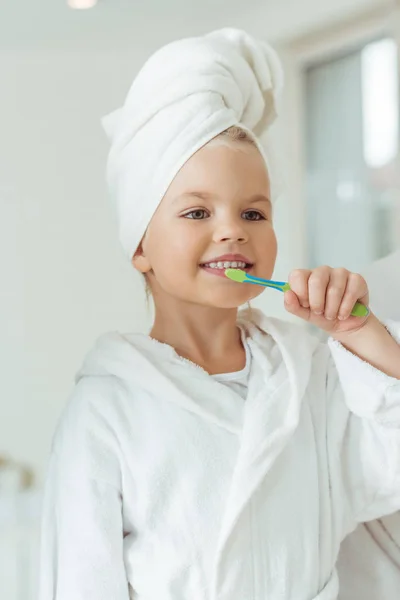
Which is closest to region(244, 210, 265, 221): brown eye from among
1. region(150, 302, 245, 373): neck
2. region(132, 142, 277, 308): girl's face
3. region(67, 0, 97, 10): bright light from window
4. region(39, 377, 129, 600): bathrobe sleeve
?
region(132, 142, 277, 308): girl's face

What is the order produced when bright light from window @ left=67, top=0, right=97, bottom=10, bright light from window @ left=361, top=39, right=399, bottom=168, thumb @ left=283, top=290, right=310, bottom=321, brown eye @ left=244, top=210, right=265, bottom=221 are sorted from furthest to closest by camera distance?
bright light from window @ left=361, top=39, right=399, bottom=168 < bright light from window @ left=67, top=0, right=97, bottom=10 < brown eye @ left=244, top=210, right=265, bottom=221 < thumb @ left=283, top=290, right=310, bottom=321

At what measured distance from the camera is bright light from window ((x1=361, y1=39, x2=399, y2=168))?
5.07 feet

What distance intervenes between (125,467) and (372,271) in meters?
0.39

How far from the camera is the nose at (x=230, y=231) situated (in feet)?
2.53

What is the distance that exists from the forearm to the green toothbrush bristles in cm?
11

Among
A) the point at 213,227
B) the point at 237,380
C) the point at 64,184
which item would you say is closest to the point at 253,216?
the point at 213,227

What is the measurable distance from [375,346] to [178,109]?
0.32 metres

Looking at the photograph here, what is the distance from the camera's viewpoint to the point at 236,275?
755 mm

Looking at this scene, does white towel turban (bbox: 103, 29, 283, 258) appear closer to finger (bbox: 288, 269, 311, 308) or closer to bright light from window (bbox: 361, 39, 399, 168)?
finger (bbox: 288, 269, 311, 308)

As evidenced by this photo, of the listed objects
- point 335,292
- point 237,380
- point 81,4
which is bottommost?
point 237,380

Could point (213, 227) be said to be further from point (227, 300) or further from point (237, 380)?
point (237, 380)

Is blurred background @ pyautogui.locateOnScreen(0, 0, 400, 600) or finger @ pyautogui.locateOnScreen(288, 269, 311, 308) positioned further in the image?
blurred background @ pyautogui.locateOnScreen(0, 0, 400, 600)

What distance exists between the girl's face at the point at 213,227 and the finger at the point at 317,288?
99mm

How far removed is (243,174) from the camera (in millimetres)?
800
